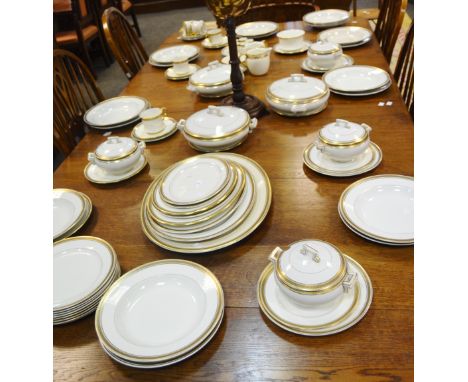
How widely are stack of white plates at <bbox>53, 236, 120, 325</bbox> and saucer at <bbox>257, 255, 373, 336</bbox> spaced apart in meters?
0.24

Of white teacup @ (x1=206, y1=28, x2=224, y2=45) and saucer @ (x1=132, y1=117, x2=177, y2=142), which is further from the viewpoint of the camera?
white teacup @ (x1=206, y1=28, x2=224, y2=45)

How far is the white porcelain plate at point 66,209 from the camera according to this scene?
0.76 meters

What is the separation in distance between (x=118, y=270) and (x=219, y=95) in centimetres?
69

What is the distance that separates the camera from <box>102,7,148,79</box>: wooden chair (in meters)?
1.49

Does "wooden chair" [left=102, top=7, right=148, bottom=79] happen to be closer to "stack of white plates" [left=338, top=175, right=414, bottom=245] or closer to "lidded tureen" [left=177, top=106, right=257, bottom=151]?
"lidded tureen" [left=177, top=106, right=257, bottom=151]

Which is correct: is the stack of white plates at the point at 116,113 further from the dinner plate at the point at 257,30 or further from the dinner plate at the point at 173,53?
the dinner plate at the point at 257,30

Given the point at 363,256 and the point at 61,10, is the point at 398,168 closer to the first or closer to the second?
the point at 363,256

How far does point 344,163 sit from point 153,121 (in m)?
0.49

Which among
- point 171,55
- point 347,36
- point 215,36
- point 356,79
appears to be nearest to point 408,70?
point 356,79

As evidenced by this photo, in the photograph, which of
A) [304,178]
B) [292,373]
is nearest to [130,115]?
[304,178]

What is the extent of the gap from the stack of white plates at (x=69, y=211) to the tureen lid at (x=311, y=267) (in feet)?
1.34

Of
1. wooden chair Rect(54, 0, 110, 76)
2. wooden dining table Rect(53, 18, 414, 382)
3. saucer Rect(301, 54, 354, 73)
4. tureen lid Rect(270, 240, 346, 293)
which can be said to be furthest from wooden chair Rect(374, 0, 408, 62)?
wooden chair Rect(54, 0, 110, 76)

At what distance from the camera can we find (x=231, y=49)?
975 millimetres

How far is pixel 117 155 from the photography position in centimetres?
86
